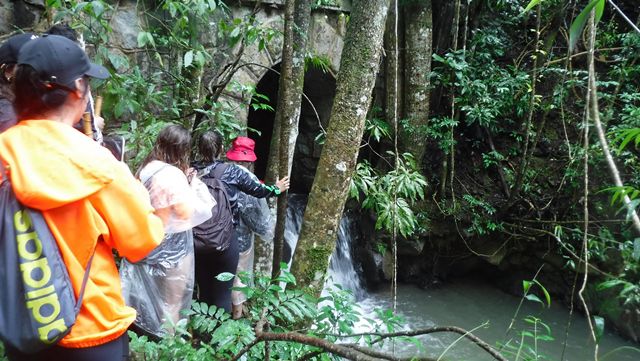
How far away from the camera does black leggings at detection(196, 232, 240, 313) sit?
2779 millimetres

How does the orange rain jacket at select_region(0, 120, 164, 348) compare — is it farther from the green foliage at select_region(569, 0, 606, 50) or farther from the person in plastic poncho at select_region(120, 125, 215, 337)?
the green foliage at select_region(569, 0, 606, 50)

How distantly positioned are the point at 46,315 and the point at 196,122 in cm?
289

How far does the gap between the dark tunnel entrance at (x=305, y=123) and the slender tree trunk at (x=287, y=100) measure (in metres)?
3.70

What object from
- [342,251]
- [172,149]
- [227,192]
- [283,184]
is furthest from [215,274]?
[342,251]

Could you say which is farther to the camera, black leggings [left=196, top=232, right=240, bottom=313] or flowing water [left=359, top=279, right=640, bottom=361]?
flowing water [left=359, top=279, right=640, bottom=361]

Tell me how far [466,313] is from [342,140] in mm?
4323

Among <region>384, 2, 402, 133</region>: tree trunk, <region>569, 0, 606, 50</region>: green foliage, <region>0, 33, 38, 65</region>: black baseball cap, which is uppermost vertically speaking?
<region>384, 2, 402, 133</region>: tree trunk

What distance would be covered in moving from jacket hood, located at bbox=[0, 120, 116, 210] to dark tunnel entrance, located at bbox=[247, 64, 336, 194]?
5.79 metres

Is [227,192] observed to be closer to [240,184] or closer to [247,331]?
[240,184]

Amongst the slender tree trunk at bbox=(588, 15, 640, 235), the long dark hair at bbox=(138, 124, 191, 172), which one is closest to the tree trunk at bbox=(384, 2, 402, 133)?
the long dark hair at bbox=(138, 124, 191, 172)

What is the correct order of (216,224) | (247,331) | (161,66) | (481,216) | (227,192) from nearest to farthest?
(247,331), (216,224), (227,192), (161,66), (481,216)

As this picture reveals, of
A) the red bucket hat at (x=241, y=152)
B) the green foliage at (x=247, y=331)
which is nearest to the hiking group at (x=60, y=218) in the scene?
the green foliage at (x=247, y=331)

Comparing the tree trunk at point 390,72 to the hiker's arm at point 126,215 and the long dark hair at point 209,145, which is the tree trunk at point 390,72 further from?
the hiker's arm at point 126,215

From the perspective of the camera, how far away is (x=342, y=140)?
2.29 m
